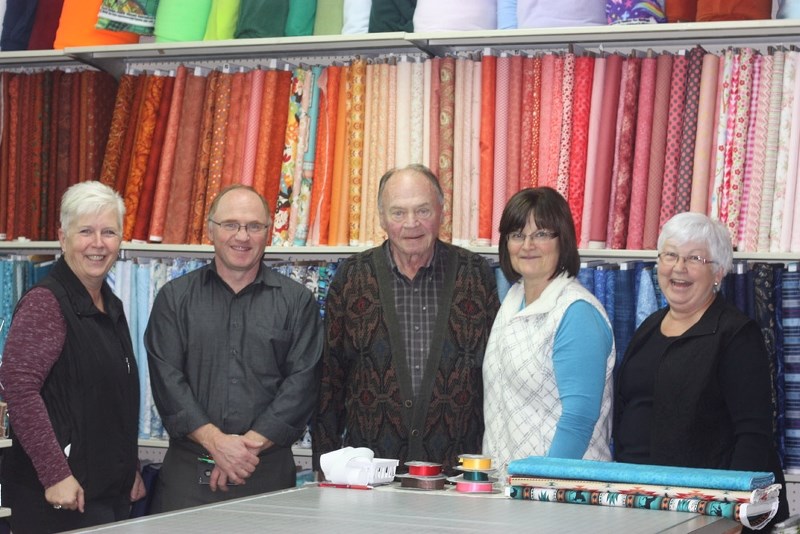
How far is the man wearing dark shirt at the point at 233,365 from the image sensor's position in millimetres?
3338

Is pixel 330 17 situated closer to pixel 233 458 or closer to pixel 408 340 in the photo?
pixel 408 340

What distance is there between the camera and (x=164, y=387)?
3377 millimetres

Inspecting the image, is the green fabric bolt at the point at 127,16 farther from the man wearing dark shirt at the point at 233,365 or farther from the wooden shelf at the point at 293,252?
the man wearing dark shirt at the point at 233,365

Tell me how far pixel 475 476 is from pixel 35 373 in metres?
1.32

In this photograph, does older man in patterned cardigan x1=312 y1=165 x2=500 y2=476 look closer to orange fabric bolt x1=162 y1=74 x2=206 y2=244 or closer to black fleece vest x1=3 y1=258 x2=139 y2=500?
black fleece vest x1=3 y1=258 x2=139 y2=500

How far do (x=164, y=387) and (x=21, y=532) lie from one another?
0.55 m

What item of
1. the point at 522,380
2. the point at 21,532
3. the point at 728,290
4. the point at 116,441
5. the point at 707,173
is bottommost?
the point at 21,532

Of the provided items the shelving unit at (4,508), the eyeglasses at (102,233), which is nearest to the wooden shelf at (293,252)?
the eyeglasses at (102,233)

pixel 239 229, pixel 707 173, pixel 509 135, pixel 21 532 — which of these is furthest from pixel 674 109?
pixel 21 532

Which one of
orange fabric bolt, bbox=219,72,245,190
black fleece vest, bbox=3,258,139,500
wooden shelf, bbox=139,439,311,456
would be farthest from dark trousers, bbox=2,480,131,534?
orange fabric bolt, bbox=219,72,245,190

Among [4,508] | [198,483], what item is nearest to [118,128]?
[198,483]

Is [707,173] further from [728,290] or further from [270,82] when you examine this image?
[270,82]

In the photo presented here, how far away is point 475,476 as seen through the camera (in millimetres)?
2459

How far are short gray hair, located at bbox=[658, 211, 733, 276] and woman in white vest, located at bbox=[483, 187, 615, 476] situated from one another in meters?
0.27
